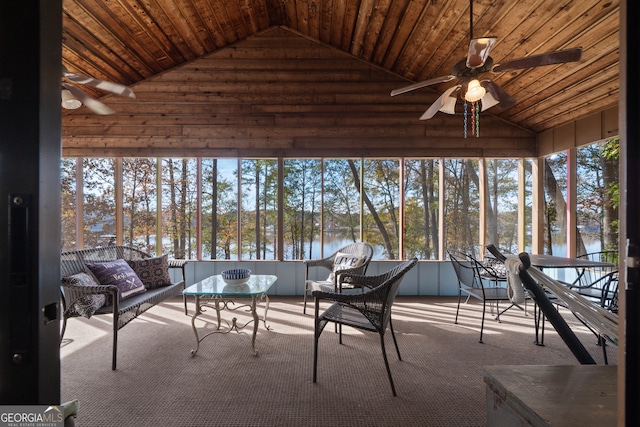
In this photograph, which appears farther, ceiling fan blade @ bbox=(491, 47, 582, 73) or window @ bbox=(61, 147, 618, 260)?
window @ bbox=(61, 147, 618, 260)

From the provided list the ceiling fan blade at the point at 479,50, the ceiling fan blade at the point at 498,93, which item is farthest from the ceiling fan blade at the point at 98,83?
the ceiling fan blade at the point at 498,93

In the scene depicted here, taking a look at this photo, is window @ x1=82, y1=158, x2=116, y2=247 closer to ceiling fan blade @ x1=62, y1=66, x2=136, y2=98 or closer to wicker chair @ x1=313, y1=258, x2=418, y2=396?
ceiling fan blade @ x1=62, y1=66, x2=136, y2=98

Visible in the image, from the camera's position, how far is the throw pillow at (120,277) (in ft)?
9.68

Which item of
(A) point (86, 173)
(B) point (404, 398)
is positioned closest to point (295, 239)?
(B) point (404, 398)

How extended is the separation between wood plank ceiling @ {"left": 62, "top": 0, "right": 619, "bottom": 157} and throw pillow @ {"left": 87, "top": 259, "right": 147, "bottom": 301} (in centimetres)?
286

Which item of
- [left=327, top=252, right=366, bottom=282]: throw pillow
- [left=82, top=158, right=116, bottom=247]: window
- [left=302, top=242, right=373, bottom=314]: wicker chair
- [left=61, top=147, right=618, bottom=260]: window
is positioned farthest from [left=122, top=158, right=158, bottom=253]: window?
[left=327, top=252, right=366, bottom=282]: throw pillow

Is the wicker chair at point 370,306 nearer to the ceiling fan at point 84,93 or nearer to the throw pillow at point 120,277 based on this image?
the throw pillow at point 120,277

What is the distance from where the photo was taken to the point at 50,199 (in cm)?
85

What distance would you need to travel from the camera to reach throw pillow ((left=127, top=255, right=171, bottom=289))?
11.3 ft

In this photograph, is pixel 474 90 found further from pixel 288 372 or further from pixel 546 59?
pixel 288 372

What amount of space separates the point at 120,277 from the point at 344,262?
2.63 meters

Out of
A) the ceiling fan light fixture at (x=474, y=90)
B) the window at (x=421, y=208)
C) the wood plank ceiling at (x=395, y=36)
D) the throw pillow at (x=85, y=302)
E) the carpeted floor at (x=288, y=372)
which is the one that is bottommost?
the carpeted floor at (x=288, y=372)

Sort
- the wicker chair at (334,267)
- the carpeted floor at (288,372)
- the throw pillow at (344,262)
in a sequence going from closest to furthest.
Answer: the carpeted floor at (288,372)
the wicker chair at (334,267)
the throw pillow at (344,262)

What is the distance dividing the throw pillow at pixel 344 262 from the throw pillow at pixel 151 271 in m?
2.13
